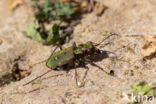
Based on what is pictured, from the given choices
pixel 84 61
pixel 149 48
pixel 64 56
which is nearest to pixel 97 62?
pixel 84 61

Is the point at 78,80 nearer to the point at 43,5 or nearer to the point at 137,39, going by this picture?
the point at 137,39

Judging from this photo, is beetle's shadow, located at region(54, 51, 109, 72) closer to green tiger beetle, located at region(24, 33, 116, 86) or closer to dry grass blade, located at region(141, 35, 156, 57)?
green tiger beetle, located at region(24, 33, 116, 86)

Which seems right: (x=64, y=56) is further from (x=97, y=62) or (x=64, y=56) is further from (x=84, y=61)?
(x=97, y=62)

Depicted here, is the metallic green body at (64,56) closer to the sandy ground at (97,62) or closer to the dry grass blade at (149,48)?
the sandy ground at (97,62)

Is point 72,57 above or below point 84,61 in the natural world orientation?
above

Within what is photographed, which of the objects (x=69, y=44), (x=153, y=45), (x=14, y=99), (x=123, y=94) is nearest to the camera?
(x=123, y=94)

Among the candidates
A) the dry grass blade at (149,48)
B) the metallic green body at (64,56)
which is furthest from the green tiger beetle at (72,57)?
the dry grass blade at (149,48)

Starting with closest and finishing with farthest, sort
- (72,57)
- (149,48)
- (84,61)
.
A: (149,48), (72,57), (84,61)

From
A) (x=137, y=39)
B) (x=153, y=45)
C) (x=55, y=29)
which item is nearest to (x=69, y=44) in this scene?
(x=55, y=29)
